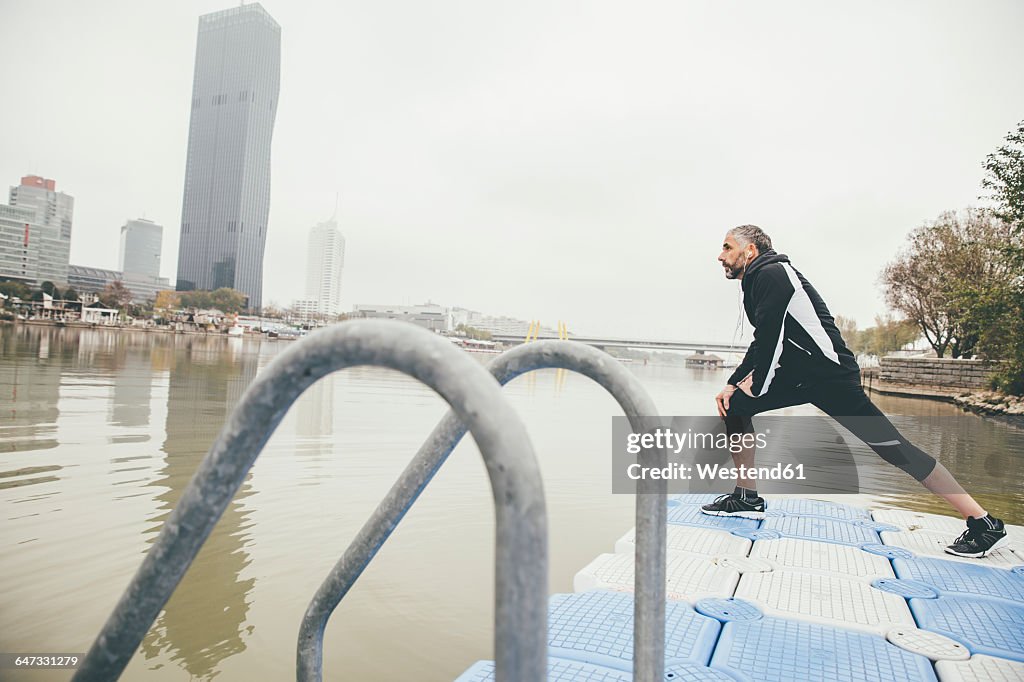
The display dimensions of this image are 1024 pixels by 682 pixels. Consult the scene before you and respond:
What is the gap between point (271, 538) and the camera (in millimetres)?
3215

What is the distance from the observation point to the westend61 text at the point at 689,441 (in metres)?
0.99

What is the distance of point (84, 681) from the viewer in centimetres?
82

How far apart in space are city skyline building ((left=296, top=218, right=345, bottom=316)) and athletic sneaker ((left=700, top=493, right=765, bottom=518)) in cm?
16729

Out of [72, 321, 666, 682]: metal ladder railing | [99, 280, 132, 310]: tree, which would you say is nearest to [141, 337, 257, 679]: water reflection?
[72, 321, 666, 682]: metal ladder railing

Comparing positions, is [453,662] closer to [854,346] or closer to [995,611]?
[995,611]

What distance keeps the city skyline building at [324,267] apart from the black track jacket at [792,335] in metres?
168

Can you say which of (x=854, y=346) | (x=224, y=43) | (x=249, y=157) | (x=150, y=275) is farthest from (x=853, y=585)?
(x=150, y=275)

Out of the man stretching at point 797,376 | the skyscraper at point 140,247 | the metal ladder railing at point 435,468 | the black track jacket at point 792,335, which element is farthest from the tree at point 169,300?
the metal ladder railing at point 435,468

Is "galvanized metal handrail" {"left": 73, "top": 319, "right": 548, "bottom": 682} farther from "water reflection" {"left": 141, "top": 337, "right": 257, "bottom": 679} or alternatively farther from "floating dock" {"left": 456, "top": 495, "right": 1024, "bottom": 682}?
"floating dock" {"left": 456, "top": 495, "right": 1024, "bottom": 682}

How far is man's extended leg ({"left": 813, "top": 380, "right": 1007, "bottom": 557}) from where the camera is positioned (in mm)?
2791

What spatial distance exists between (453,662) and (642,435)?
1.53 m

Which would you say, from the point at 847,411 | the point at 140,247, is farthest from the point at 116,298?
the point at 140,247

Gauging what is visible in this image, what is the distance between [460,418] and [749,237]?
3.38 metres

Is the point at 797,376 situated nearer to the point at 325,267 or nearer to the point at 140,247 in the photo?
the point at 325,267
